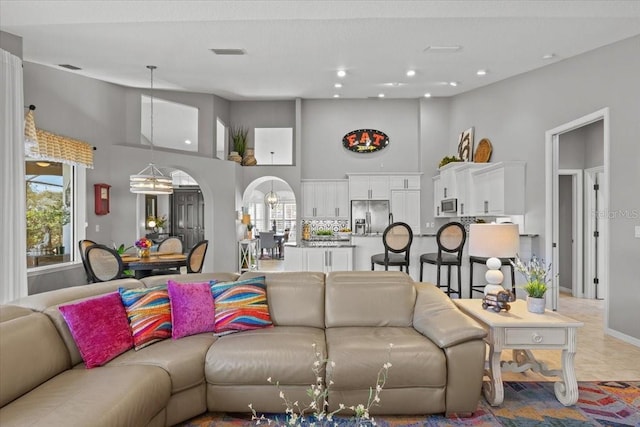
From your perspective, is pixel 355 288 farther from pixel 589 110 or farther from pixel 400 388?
pixel 589 110

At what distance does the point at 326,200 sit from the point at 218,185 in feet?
7.40

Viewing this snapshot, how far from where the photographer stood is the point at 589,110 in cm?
455

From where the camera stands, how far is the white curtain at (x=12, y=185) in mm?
3639

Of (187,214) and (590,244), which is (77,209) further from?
(590,244)

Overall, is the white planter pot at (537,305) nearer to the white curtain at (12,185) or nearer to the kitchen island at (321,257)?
the kitchen island at (321,257)

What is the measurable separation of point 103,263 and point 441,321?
12.8 feet

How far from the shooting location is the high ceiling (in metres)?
3.22

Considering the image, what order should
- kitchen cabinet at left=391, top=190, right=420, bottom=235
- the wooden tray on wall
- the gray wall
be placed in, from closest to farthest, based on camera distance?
the gray wall, the wooden tray on wall, kitchen cabinet at left=391, top=190, right=420, bottom=235

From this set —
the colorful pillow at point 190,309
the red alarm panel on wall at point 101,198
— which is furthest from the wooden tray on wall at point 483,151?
the red alarm panel on wall at point 101,198

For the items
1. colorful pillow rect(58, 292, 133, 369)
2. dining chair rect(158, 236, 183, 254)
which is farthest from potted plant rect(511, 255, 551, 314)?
dining chair rect(158, 236, 183, 254)

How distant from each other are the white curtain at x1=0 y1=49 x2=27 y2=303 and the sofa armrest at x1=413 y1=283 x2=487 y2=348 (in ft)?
12.5

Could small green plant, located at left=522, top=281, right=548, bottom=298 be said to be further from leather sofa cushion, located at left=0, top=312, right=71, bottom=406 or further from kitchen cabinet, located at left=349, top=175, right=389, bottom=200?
kitchen cabinet, located at left=349, top=175, right=389, bottom=200

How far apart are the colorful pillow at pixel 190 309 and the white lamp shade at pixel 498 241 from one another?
2.06m

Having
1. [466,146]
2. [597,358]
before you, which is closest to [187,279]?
[597,358]
